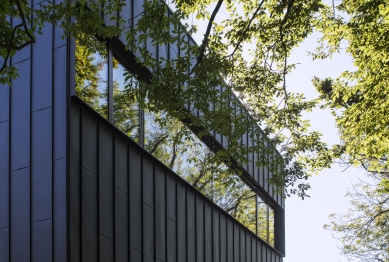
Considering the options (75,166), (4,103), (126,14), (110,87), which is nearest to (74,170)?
(75,166)

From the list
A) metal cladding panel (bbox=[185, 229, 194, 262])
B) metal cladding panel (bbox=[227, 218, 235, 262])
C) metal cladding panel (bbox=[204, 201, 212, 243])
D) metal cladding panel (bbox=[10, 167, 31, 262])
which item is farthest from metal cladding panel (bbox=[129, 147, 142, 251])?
metal cladding panel (bbox=[227, 218, 235, 262])

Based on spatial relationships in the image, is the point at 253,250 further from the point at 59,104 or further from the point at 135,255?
the point at 59,104

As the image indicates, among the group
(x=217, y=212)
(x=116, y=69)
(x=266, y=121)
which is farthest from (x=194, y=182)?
(x=116, y=69)

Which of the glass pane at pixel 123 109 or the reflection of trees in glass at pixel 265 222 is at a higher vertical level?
the glass pane at pixel 123 109

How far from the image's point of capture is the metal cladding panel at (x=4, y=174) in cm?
1334

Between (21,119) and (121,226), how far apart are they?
126 inches

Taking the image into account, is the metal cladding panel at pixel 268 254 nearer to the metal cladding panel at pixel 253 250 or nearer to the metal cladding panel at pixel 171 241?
the metal cladding panel at pixel 253 250

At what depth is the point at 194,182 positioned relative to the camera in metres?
19.4

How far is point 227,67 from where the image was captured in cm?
1387

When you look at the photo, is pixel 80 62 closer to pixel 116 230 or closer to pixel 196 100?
pixel 196 100

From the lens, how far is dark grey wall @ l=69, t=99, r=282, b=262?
520 inches

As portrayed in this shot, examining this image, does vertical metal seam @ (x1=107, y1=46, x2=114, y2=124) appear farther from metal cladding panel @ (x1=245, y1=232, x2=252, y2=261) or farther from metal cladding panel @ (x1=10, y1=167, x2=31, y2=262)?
metal cladding panel @ (x1=245, y1=232, x2=252, y2=261)

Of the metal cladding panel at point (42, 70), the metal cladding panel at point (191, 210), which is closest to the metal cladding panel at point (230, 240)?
the metal cladding panel at point (191, 210)

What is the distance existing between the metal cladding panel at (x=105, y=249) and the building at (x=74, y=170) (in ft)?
0.07
